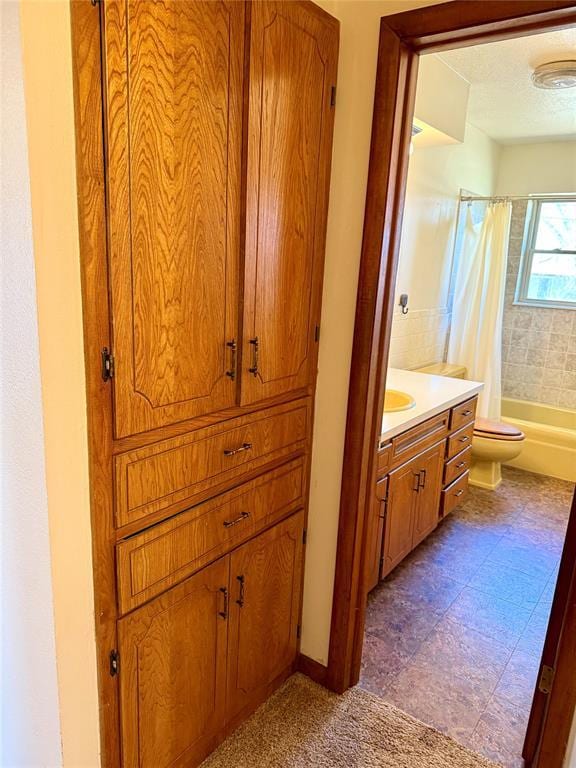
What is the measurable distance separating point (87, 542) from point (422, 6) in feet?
5.16

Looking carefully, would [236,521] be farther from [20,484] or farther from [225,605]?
[20,484]

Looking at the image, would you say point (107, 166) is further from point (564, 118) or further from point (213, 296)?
point (564, 118)

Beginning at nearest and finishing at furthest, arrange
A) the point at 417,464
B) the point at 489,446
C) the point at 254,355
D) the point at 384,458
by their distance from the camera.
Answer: the point at 254,355
the point at 384,458
the point at 417,464
the point at 489,446

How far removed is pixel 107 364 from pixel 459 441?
2.37 metres

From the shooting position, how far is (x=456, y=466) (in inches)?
120

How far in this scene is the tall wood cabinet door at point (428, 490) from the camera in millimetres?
2605

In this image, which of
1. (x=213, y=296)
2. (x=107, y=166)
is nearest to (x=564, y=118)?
(x=213, y=296)

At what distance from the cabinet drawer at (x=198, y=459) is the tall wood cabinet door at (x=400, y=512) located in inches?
30.6

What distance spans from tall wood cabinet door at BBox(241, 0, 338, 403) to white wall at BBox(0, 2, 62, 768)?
0.57 meters

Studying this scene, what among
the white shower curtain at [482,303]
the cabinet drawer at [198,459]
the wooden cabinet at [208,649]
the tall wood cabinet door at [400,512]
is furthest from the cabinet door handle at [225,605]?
the white shower curtain at [482,303]

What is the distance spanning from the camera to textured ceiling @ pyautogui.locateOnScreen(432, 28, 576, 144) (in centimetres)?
249

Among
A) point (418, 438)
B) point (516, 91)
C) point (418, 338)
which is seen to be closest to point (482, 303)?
point (418, 338)

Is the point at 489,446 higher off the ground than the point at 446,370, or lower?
lower

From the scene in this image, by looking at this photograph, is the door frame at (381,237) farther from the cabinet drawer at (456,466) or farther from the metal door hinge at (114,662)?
the cabinet drawer at (456,466)
